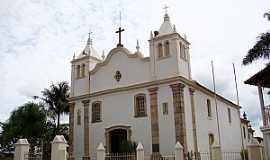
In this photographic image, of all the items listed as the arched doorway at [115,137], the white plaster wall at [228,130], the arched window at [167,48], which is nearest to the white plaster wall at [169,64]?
the arched window at [167,48]

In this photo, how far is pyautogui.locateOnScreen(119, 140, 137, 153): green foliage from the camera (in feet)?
66.7

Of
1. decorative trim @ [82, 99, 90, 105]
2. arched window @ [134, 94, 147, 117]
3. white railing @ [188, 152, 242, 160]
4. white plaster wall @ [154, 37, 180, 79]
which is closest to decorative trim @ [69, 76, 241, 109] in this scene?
decorative trim @ [82, 99, 90, 105]

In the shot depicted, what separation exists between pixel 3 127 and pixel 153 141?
13670 mm

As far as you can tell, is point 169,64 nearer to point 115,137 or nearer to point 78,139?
point 115,137

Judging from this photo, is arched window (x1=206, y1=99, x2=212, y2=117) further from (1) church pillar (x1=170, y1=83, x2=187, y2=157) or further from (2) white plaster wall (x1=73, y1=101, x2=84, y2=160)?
(2) white plaster wall (x1=73, y1=101, x2=84, y2=160)

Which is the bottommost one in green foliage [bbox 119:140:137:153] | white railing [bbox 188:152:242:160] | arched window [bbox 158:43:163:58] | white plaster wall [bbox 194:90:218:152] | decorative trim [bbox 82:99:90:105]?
white railing [bbox 188:152:242:160]

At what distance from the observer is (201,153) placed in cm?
2138

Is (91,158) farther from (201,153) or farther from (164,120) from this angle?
(201,153)

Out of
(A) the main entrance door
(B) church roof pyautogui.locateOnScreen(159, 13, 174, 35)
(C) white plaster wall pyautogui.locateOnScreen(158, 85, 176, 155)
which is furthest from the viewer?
(A) the main entrance door

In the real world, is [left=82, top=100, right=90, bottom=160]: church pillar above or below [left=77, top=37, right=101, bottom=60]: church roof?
below

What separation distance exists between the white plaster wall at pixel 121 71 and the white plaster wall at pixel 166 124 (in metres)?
1.70

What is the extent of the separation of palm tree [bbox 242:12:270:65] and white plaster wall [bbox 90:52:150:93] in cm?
719

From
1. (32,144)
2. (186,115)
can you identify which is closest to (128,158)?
(186,115)

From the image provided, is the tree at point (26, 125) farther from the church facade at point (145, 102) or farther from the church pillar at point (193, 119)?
the church pillar at point (193, 119)
